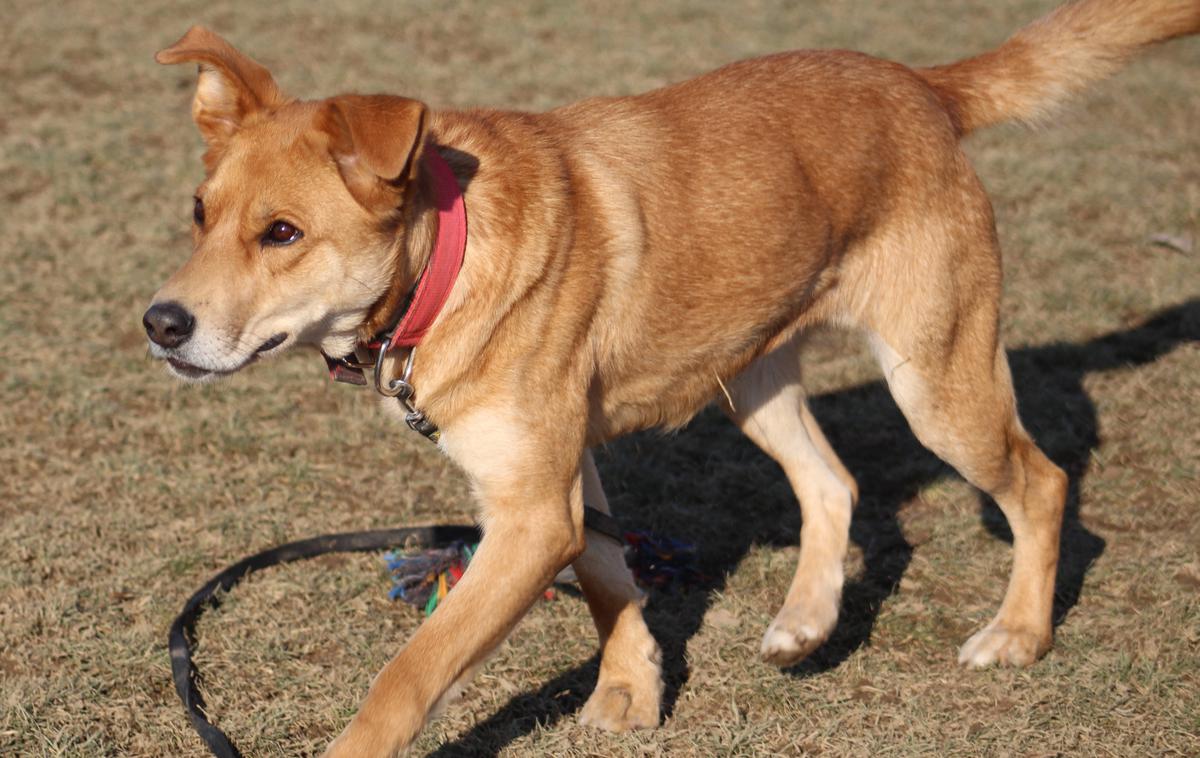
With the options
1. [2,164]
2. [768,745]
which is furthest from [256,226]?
[2,164]

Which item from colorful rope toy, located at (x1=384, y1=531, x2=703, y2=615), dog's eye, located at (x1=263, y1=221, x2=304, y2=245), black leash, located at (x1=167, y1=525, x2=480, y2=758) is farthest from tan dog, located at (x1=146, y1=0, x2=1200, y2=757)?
black leash, located at (x1=167, y1=525, x2=480, y2=758)

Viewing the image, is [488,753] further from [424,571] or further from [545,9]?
[545,9]

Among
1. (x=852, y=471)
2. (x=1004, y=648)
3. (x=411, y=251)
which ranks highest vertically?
(x=411, y=251)

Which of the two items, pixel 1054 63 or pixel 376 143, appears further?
pixel 1054 63

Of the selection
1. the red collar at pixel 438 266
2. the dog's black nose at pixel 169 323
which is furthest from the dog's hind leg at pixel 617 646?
the dog's black nose at pixel 169 323

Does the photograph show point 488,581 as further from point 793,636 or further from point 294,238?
point 793,636

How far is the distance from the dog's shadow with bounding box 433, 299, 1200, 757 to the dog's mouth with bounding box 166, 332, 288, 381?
130 centimetres

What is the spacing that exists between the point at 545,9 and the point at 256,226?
9983mm

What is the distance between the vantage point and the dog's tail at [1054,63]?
4.59 metres

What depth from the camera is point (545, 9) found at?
1270 centimetres

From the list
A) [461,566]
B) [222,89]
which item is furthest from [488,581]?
[222,89]

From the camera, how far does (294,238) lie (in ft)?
10.7

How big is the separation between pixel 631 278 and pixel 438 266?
2.02 feet

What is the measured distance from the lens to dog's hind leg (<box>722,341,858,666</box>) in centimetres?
450
